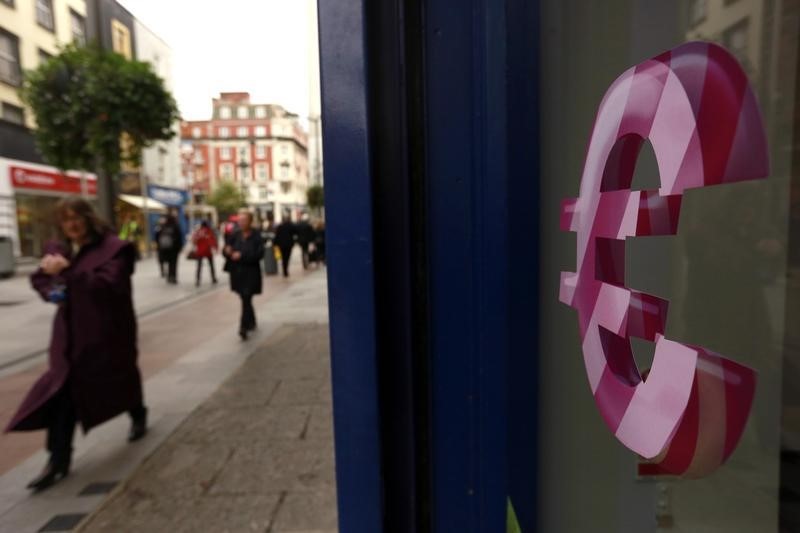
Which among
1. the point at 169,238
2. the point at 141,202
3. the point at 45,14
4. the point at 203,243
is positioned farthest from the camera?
the point at 141,202

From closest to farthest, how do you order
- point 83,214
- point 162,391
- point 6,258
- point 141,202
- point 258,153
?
point 83,214, point 162,391, point 6,258, point 141,202, point 258,153

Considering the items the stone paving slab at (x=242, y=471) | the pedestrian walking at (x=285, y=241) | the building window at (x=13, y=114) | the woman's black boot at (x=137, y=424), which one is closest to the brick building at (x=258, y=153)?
the building window at (x=13, y=114)

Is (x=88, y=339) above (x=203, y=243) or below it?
below

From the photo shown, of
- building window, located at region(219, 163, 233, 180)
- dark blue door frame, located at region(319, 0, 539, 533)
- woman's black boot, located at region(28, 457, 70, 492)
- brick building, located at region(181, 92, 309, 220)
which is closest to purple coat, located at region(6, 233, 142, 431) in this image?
woman's black boot, located at region(28, 457, 70, 492)

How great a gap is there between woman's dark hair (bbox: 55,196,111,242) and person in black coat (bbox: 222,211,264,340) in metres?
3.61

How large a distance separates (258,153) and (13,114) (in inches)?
2154

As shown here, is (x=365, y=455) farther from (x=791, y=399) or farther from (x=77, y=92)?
(x=77, y=92)

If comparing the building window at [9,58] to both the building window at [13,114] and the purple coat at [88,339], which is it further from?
the purple coat at [88,339]

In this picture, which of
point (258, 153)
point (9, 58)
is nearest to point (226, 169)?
point (258, 153)

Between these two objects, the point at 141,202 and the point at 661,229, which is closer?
the point at 661,229

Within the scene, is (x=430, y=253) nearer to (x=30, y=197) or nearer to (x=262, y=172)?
(x=30, y=197)

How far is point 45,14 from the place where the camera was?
79.4 ft

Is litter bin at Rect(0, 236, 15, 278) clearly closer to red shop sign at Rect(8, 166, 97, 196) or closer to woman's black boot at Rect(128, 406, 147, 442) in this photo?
red shop sign at Rect(8, 166, 97, 196)

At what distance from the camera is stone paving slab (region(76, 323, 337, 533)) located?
293 cm
